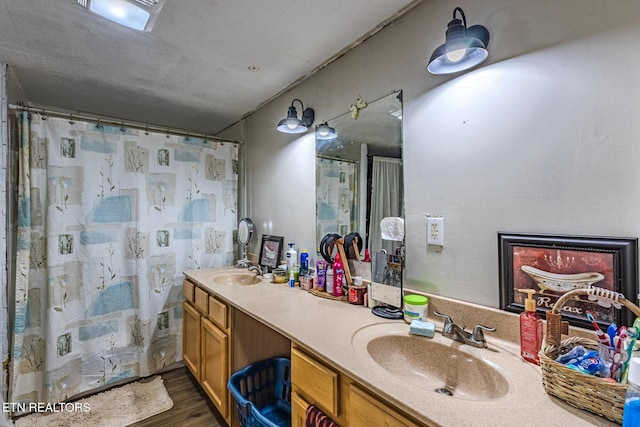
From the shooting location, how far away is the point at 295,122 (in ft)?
6.12

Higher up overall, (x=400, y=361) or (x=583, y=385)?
(x=583, y=385)

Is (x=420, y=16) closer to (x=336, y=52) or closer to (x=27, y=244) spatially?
(x=336, y=52)

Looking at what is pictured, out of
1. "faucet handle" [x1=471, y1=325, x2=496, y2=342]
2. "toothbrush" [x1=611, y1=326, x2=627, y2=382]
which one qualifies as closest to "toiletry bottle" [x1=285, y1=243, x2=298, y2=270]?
"faucet handle" [x1=471, y1=325, x2=496, y2=342]

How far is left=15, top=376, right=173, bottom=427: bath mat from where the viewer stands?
6.04 ft

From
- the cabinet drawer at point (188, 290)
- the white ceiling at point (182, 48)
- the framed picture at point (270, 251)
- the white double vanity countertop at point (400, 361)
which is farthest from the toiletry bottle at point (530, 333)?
the cabinet drawer at point (188, 290)

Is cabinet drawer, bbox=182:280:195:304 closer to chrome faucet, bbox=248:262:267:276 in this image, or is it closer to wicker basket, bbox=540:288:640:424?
chrome faucet, bbox=248:262:267:276

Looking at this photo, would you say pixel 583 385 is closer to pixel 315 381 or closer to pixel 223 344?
pixel 315 381

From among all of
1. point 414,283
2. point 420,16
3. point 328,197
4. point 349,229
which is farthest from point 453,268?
point 420,16

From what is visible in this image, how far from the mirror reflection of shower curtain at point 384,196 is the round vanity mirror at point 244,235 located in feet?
4.47

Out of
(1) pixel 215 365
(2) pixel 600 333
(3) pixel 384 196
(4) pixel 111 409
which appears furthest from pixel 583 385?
(4) pixel 111 409

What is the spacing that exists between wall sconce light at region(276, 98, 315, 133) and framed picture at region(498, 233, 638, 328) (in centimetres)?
132

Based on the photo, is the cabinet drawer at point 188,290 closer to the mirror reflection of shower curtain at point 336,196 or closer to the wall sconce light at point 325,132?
the mirror reflection of shower curtain at point 336,196

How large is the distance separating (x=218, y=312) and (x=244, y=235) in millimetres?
997

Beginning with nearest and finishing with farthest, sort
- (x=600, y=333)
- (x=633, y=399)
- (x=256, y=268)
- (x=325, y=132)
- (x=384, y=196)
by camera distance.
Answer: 1. (x=633, y=399)
2. (x=600, y=333)
3. (x=384, y=196)
4. (x=325, y=132)
5. (x=256, y=268)
